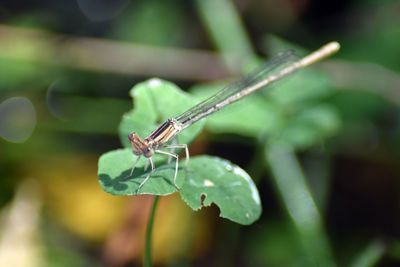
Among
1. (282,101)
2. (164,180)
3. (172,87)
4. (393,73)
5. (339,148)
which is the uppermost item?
(172,87)

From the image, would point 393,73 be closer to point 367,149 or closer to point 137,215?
point 367,149

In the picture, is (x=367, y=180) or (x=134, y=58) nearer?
(x=367, y=180)

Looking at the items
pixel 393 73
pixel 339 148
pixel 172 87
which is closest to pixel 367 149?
pixel 339 148

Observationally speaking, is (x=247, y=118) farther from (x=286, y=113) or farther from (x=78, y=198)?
(x=78, y=198)

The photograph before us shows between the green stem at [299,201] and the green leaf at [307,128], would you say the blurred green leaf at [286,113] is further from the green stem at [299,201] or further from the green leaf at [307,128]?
the green stem at [299,201]

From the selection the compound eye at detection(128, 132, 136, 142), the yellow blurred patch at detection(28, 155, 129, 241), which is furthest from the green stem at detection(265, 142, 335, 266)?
the compound eye at detection(128, 132, 136, 142)

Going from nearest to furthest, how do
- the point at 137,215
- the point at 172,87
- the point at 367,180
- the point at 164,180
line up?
the point at 164,180 < the point at 172,87 < the point at 137,215 < the point at 367,180

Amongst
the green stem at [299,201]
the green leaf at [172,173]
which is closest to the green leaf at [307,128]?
the green stem at [299,201]
